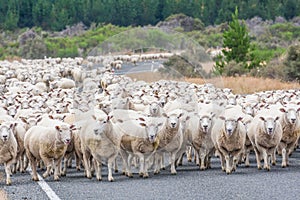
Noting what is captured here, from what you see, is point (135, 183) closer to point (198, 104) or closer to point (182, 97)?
point (198, 104)

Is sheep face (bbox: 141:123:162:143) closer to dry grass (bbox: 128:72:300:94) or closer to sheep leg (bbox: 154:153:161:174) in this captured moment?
sheep leg (bbox: 154:153:161:174)

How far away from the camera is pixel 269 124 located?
15672 mm

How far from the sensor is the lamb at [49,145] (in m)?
14.8

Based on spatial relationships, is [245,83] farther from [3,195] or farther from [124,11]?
[124,11]

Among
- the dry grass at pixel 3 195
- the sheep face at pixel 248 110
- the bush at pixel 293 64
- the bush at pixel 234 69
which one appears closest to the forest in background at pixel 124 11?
the bush at pixel 234 69

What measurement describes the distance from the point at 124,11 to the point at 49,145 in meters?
81.9

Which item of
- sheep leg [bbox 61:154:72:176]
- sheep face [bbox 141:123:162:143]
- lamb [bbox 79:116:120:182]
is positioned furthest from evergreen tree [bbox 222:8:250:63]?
lamb [bbox 79:116:120:182]

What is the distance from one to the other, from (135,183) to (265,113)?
14.3 feet

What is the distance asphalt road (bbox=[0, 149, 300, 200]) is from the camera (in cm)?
1246

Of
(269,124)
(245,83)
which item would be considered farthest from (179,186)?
(245,83)

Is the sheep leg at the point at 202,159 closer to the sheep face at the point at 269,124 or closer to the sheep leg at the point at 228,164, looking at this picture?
the sheep leg at the point at 228,164

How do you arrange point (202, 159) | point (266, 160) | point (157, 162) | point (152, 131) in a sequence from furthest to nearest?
point (202, 159) → point (157, 162) → point (266, 160) → point (152, 131)

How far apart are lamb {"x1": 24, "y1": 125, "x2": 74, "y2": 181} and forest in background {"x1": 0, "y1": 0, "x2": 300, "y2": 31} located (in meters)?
77.2

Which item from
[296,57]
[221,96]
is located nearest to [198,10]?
[296,57]
